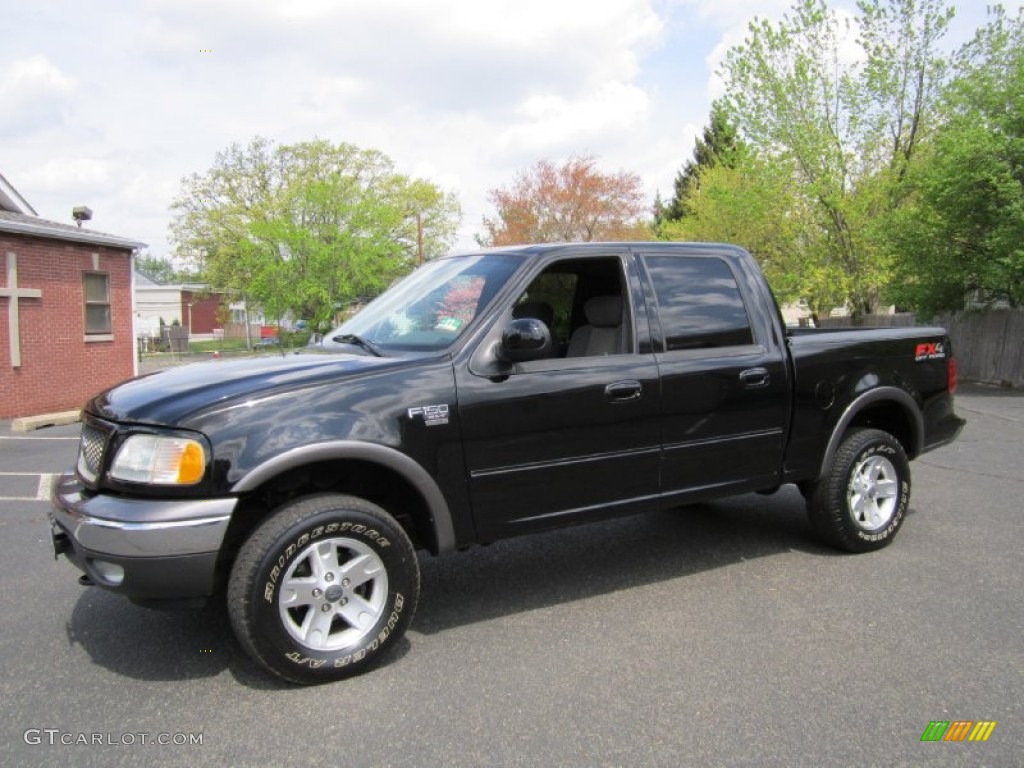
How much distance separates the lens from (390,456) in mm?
3404

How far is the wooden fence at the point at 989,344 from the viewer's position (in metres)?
16.8

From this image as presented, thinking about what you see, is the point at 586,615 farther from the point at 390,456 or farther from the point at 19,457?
the point at 19,457

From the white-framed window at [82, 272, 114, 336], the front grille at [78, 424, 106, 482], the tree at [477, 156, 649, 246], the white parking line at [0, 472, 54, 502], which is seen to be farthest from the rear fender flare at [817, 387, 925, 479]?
the tree at [477, 156, 649, 246]

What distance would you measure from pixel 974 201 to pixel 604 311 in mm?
14542

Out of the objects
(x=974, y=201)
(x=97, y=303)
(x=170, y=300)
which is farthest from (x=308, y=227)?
(x=170, y=300)

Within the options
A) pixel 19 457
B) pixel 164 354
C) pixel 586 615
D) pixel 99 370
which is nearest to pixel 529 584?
pixel 586 615

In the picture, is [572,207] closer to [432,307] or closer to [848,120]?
[848,120]

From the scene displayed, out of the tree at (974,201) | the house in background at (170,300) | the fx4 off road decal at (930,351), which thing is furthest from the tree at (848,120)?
the house in background at (170,300)

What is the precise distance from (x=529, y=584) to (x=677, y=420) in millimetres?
1300

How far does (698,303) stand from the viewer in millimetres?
4477

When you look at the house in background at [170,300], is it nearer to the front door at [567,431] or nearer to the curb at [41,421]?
the curb at [41,421]

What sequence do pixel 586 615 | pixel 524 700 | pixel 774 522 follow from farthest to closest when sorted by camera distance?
pixel 774 522
pixel 586 615
pixel 524 700

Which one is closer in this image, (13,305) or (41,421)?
(41,421)

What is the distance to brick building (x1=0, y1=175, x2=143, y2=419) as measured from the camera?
47.2ft
